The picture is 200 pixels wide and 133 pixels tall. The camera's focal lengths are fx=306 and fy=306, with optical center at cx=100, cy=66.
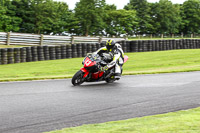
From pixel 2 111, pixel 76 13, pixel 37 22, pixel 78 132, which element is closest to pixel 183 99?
pixel 78 132

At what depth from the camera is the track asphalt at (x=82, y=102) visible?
19.1 ft

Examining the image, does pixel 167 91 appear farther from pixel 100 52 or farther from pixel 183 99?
pixel 100 52

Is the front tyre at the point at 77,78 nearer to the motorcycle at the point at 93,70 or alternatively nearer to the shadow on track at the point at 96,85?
the motorcycle at the point at 93,70

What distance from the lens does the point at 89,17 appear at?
74.2m

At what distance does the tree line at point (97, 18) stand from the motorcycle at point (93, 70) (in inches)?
2098

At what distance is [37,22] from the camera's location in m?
67.7

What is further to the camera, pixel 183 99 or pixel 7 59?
pixel 7 59

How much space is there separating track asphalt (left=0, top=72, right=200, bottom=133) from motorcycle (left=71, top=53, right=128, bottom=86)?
0.43 m

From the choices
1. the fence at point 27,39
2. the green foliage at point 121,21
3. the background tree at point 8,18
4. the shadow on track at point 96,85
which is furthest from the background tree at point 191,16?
the shadow on track at point 96,85

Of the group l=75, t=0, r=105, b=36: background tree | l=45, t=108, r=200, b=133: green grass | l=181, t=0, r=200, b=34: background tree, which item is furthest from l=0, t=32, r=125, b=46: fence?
l=181, t=0, r=200, b=34: background tree

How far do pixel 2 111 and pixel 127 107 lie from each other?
278 centimetres

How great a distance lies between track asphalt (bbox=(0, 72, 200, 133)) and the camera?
5.84 meters

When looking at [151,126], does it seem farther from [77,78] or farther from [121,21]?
[121,21]

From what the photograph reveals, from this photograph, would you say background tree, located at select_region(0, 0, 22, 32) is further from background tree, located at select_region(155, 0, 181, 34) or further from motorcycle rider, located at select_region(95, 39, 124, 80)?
motorcycle rider, located at select_region(95, 39, 124, 80)
